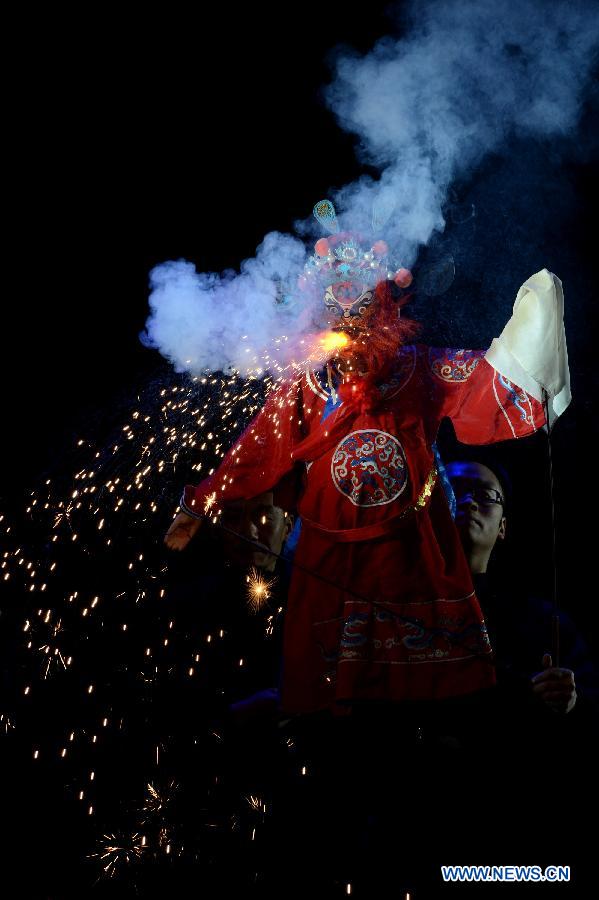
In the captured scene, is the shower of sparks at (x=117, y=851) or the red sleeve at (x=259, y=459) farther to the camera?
the red sleeve at (x=259, y=459)

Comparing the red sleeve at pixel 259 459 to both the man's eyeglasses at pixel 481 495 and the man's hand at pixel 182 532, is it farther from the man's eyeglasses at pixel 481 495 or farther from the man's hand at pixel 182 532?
the man's eyeglasses at pixel 481 495

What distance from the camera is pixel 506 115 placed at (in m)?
2.97

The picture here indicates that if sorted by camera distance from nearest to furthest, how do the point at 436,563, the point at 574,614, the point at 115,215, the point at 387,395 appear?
the point at 436,563
the point at 387,395
the point at 574,614
the point at 115,215

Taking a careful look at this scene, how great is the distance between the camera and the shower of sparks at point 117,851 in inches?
106

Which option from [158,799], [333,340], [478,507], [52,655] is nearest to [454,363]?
[333,340]

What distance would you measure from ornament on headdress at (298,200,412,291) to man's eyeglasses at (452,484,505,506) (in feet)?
3.60

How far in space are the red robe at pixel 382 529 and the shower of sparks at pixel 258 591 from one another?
618 mm

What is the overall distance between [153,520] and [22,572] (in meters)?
0.71

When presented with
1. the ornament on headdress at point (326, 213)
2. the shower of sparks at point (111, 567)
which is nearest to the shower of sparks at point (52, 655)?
the shower of sparks at point (111, 567)

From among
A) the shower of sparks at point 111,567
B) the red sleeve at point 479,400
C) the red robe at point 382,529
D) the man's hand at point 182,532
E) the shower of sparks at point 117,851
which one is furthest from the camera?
the shower of sparks at point 111,567

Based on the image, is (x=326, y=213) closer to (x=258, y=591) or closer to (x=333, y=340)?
(x=333, y=340)

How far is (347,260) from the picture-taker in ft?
9.40

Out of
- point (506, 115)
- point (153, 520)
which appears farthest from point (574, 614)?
point (506, 115)

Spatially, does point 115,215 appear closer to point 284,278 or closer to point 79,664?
point 284,278
